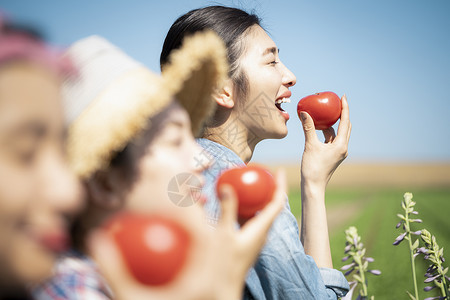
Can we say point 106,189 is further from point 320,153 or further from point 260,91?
point 320,153

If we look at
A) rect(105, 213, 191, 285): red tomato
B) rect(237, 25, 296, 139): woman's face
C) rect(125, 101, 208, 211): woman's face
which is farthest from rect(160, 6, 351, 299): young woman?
rect(105, 213, 191, 285): red tomato

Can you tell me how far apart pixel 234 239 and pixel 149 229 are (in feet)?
0.64

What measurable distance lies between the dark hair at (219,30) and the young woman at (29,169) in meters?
1.47

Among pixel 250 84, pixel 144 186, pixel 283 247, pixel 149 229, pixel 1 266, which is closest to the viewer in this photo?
pixel 1 266

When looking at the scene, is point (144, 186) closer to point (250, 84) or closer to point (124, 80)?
point (124, 80)

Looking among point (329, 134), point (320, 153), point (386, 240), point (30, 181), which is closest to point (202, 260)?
point (30, 181)

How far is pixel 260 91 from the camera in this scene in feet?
6.82

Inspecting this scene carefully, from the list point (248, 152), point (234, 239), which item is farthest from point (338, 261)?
point (234, 239)

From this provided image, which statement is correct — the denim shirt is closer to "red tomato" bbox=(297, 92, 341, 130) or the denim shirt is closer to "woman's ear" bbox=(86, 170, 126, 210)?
"woman's ear" bbox=(86, 170, 126, 210)

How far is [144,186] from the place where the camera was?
2.64 feet

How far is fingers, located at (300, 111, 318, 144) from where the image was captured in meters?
2.41

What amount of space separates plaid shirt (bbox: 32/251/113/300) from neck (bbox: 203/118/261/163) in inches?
51.5

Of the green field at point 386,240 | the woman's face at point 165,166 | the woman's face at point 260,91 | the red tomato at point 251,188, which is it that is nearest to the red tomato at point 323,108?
the woman's face at point 260,91

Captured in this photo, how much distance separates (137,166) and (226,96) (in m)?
1.34
